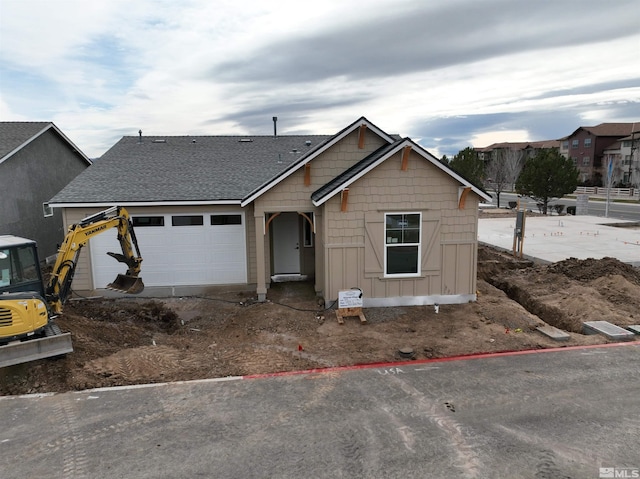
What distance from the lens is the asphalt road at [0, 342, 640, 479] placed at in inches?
218

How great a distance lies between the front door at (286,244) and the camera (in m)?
15.1

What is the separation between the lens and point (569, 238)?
23000 millimetres

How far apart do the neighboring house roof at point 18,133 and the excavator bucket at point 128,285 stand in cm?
987

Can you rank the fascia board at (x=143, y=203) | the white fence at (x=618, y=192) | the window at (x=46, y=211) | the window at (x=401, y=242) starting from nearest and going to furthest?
1. the window at (x=401, y=242)
2. the fascia board at (x=143, y=203)
3. the window at (x=46, y=211)
4. the white fence at (x=618, y=192)

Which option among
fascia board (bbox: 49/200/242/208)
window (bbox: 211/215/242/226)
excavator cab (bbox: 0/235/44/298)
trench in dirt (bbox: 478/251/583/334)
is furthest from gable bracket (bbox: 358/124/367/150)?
excavator cab (bbox: 0/235/44/298)

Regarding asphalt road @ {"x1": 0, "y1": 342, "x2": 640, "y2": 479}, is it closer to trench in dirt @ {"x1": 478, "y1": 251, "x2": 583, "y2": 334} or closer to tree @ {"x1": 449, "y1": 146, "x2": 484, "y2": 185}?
trench in dirt @ {"x1": 478, "y1": 251, "x2": 583, "y2": 334}

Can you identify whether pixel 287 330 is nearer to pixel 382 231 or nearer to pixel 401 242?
pixel 382 231

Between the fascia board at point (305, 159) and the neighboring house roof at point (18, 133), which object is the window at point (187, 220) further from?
the neighboring house roof at point (18, 133)

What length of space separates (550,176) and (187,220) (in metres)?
31.1

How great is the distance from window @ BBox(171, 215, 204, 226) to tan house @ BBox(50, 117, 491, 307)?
0.06 meters

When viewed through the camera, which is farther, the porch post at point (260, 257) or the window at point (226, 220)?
the window at point (226, 220)

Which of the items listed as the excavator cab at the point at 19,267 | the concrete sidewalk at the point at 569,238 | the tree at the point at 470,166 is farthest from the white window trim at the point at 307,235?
the tree at the point at 470,166

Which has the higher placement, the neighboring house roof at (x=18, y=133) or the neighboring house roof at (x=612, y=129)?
the neighboring house roof at (x=612, y=129)

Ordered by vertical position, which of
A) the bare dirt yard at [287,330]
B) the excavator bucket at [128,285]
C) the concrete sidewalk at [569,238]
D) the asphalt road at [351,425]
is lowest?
the asphalt road at [351,425]
